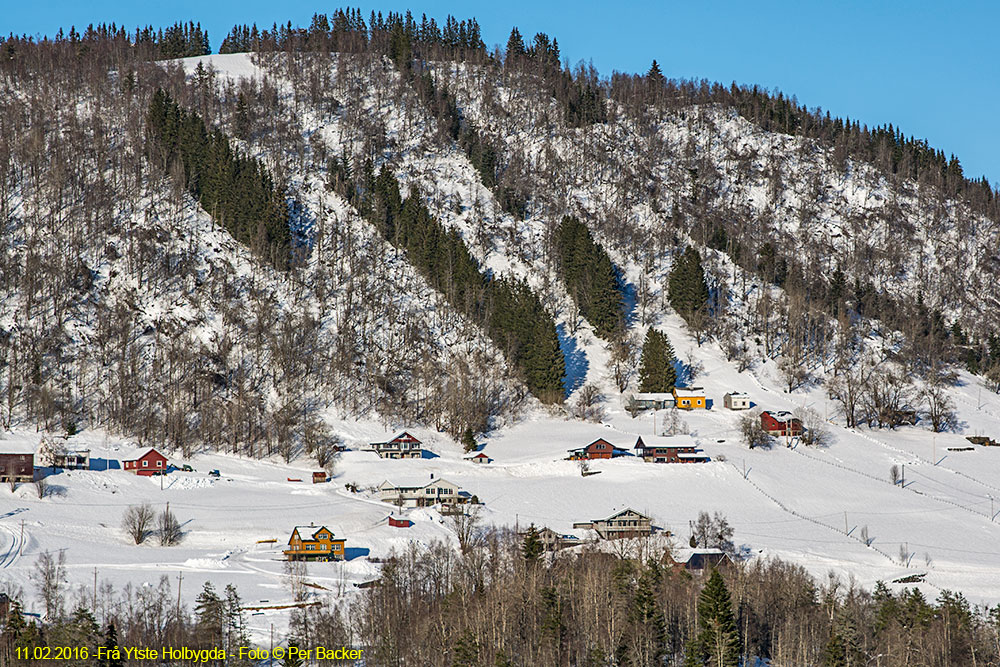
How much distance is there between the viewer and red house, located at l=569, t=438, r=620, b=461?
326ft

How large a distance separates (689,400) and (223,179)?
6624 centimetres

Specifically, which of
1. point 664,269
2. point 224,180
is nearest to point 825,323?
point 664,269

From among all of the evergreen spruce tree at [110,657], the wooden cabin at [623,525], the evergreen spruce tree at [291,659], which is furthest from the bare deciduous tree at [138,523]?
the evergreen spruce tree at [110,657]

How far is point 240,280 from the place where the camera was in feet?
417

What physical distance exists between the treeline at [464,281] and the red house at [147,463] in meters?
33.0

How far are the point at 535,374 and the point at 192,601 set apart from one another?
2489 inches

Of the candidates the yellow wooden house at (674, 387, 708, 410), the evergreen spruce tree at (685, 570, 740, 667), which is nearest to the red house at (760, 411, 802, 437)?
the yellow wooden house at (674, 387, 708, 410)

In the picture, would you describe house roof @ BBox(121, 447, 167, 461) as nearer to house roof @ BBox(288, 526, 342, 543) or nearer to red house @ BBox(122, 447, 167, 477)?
red house @ BBox(122, 447, 167, 477)

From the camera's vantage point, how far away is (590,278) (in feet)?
441

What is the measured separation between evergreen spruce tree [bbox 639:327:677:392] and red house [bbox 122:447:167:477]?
5288 cm

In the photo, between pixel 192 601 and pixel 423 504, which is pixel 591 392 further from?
pixel 192 601

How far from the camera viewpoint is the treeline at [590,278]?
431 ft

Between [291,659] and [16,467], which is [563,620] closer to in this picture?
[291,659]

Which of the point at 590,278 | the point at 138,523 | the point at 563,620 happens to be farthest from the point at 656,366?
the point at 563,620
